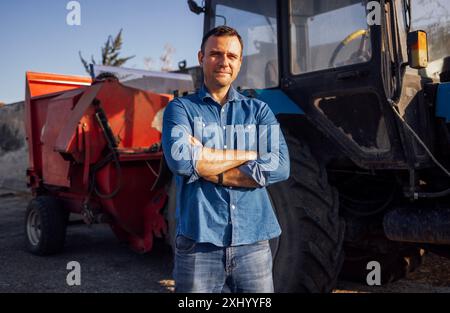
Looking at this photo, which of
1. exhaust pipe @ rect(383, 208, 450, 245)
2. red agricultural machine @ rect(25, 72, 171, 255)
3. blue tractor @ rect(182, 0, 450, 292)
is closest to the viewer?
exhaust pipe @ rect(383, 208, 450, 245)

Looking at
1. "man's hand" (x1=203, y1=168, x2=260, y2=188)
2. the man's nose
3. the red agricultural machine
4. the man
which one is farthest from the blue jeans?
the red agricultural machine

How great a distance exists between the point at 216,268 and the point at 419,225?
170cm

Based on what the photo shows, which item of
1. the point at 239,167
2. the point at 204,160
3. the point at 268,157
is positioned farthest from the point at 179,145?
the point at 268,157

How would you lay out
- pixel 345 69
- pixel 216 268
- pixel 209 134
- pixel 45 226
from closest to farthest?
pixel 216 268
pixel 209 134
pixel 345 69
pixel 45 226

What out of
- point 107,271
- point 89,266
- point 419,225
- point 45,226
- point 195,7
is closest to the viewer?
point 419,225

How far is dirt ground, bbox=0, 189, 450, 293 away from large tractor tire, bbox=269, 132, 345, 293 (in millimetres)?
941

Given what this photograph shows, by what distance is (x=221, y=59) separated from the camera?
2.08 metres

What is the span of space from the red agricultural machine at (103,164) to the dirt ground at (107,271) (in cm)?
24

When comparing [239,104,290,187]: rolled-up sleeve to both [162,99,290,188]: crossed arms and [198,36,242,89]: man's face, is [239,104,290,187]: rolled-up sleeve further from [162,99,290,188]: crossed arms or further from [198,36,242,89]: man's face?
[198,36,242,89]: man's face

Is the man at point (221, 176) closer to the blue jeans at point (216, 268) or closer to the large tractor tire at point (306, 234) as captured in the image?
the blue jeans at point (216, 268)

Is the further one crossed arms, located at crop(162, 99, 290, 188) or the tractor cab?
the tractor cab

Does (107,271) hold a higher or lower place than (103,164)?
lower

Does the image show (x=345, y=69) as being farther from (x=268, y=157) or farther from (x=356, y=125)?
(x=268, y=157)

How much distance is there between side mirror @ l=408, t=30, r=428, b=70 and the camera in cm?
286
